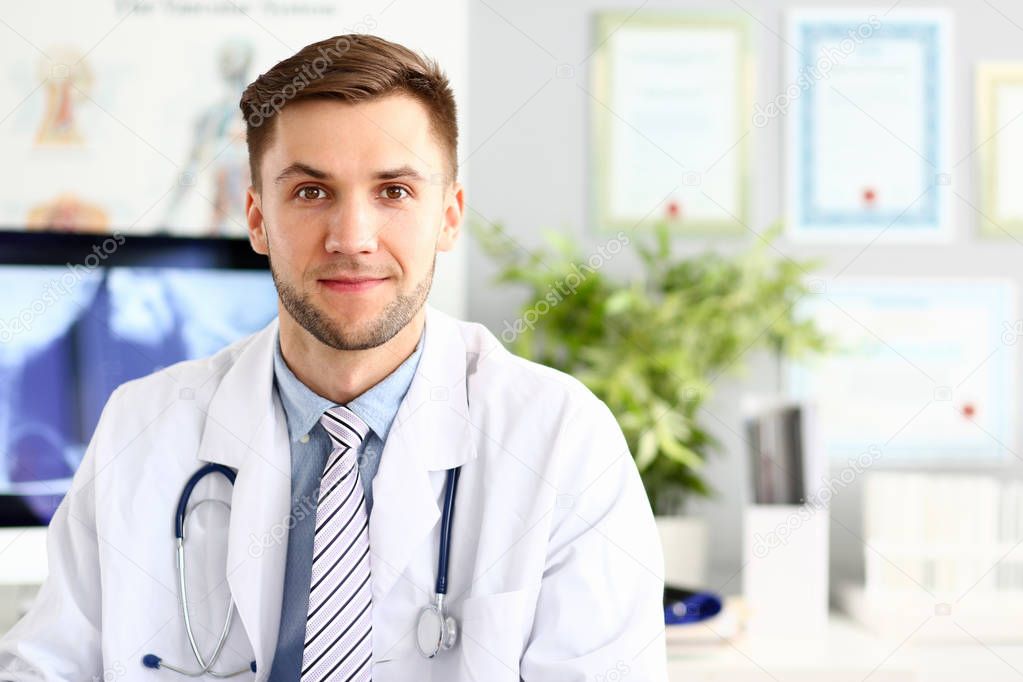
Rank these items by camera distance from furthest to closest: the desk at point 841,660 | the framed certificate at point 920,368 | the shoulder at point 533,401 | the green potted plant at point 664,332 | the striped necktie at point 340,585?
the framed certificate at point 920,368, the green potted plant at point 664,332, the desk at point 841,660, the shoulder at point 533,401, the striped necktie at point 340,585

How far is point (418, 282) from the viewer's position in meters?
1.17

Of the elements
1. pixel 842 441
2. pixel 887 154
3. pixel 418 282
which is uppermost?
pixel 887 154

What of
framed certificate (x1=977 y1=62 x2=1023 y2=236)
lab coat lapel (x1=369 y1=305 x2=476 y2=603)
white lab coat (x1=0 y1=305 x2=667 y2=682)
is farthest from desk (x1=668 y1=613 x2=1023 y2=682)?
framed certificate (x1=977 y1=62 x2=1023 y2=236)

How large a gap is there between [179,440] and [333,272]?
0.28 metres

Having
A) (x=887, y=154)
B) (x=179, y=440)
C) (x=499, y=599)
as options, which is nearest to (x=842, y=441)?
(x=887, y=154)

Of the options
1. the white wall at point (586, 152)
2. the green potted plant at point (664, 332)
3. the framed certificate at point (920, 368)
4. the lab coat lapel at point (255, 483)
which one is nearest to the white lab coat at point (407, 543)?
the lab coat lapel at point (255, 483)

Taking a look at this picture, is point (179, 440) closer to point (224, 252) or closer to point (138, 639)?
point (138, 639)

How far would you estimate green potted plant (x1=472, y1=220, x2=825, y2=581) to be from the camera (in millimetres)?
1825

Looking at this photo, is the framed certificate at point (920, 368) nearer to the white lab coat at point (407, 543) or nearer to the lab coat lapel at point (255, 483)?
the white lab coat at point (407, 543)

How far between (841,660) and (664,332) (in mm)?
645

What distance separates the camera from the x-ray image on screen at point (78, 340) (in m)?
1.60

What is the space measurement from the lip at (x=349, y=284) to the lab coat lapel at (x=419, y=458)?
0.13 meters

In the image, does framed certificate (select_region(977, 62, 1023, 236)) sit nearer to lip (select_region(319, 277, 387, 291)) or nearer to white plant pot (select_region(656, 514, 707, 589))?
white plant pot (select_region(656, 514, 707, 589))

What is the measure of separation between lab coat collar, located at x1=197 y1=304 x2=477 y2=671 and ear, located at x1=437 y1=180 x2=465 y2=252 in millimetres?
118
